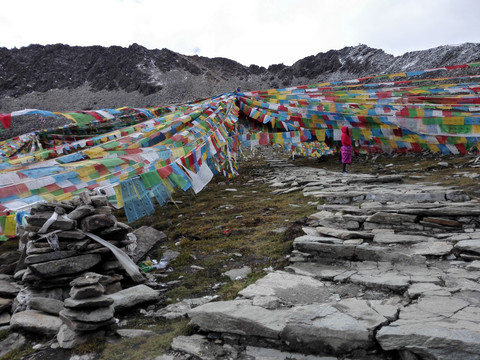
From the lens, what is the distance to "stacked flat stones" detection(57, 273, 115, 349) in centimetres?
390

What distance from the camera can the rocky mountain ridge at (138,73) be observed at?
7525cm

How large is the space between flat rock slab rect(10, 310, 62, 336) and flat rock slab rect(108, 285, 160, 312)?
63 cm

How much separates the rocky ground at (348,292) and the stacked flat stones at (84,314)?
0.16 m

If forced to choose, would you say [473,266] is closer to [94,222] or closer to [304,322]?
[304,322]

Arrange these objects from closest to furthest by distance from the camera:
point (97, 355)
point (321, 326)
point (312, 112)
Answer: point (321, 326)
point (97, 355)
point (312, 112)

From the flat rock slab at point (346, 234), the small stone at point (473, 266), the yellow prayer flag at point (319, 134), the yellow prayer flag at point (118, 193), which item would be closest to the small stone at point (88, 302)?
the yellow prayer flag at point (118, 193)

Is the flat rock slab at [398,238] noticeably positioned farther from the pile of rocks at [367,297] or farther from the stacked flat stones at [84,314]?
the stacked flat stones at [84,314]

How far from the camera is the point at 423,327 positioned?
3068 mm

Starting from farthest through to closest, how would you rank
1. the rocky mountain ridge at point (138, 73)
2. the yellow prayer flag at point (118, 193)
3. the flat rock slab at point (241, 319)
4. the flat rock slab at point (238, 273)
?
1. the rocky mountain ridge at point (138, 73)
2. the yellow prayer flag at point (118, 193)
3. the flat rock slab at point (238, 273)
4. the flat rock slab at point (241, 319)

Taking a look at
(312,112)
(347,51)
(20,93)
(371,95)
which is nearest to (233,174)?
(312,112)

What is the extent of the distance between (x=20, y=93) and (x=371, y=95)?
97.1 m

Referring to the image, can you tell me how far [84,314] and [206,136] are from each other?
8518 mm

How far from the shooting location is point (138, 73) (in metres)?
88.9

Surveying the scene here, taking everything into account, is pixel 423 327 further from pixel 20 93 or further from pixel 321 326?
pixel 20 93
